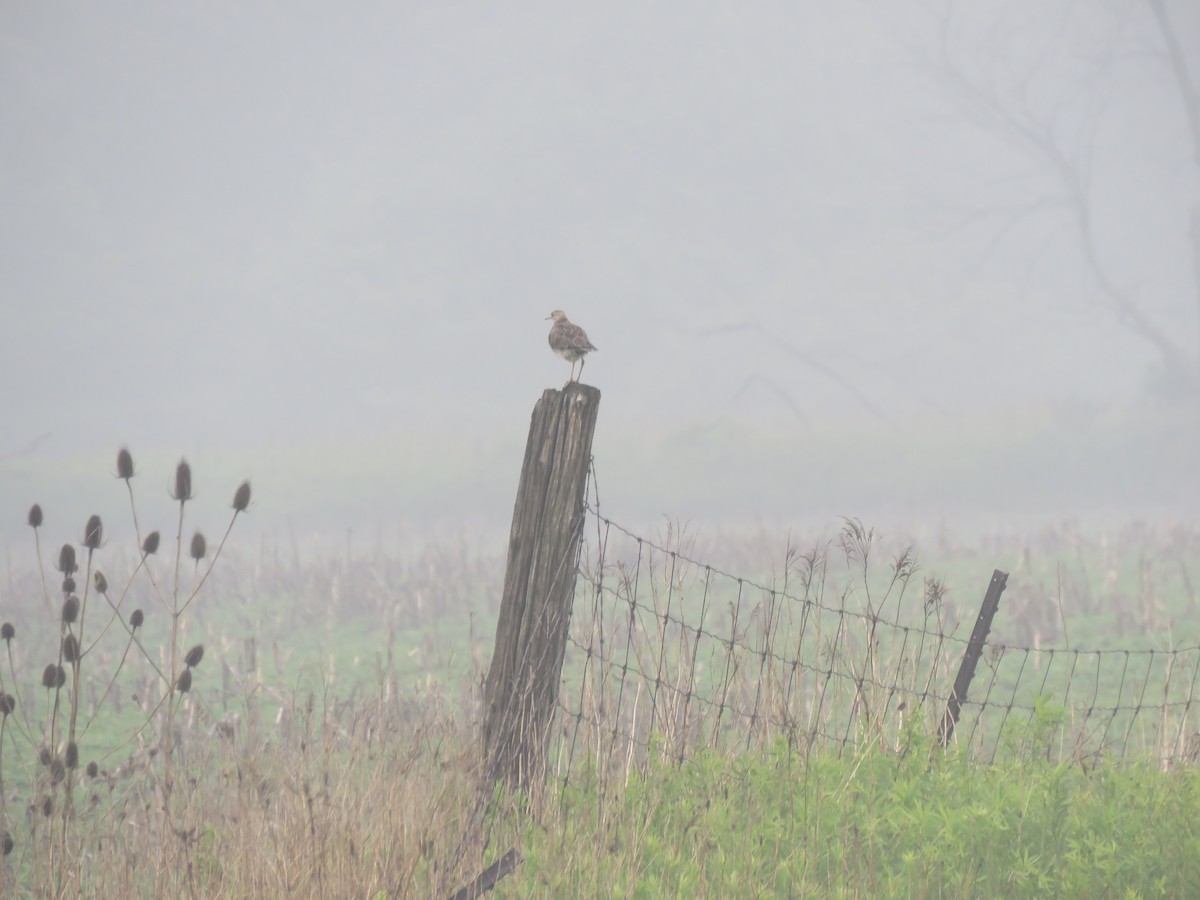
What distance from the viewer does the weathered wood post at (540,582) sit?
16.4ft

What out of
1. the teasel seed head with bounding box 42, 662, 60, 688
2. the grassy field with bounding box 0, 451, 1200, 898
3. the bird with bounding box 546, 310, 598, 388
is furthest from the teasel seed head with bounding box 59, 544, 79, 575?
the bird with bounding box 546, 310, 598, 388

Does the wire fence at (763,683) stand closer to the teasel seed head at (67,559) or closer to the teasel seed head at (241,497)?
the teasel seed head at (241,497)

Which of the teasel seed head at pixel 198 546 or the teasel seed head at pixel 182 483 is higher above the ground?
the teasel seed head at pixel 182 483

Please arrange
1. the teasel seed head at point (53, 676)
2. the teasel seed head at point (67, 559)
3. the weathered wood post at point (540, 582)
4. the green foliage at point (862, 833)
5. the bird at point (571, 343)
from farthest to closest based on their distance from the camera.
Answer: the bird at point (571, 343) → the weathered wood post at point (540, 582) → the green foliage at point (862, 833) → the teasel seed head at point (67, 559) → the teasel seed head at point (53, 676)

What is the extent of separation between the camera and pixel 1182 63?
133 ft

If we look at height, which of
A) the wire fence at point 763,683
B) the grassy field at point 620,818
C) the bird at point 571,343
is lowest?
the grassy field at point 620,818

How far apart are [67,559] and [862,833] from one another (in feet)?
11.2

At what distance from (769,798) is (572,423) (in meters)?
1.97

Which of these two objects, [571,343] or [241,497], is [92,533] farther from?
[571,343]

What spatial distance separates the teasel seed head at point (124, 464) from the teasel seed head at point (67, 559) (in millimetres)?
340

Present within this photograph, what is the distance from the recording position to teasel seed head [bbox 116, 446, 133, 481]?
4082 mm

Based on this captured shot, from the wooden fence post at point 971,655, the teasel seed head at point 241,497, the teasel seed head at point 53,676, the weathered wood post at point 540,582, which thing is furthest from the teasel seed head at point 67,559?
the wooden fence post at point 971,655

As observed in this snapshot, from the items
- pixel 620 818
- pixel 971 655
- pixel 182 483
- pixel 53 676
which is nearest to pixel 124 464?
pixel 182 483

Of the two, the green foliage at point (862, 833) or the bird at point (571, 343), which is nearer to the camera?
the green foliage at point (862, 833)
